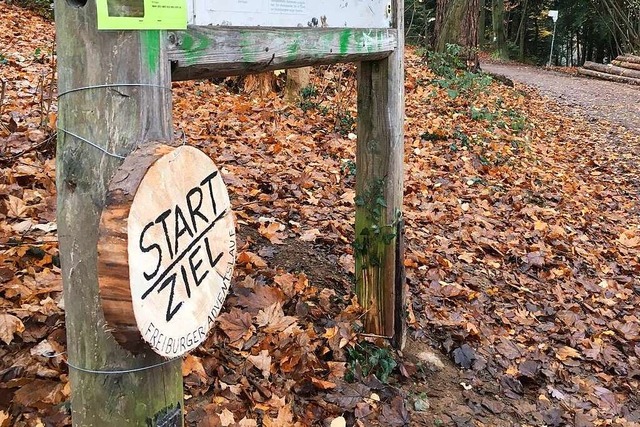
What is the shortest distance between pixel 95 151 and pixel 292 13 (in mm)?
1022

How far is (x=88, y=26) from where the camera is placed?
1.44m

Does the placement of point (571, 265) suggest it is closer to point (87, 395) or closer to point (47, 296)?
point (47, 296)

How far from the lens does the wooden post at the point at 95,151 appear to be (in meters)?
1.47

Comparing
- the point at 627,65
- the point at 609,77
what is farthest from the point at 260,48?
the point at 627,65

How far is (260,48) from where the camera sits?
2.04 m

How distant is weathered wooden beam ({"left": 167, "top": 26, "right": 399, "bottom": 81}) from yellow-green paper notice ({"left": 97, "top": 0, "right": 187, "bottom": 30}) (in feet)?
0.18

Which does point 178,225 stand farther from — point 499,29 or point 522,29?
point 522,29

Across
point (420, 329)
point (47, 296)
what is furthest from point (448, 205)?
point (47, 296)

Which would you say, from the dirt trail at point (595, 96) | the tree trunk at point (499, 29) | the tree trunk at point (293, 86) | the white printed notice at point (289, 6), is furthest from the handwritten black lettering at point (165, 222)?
the tree trunk at point (499, 29)

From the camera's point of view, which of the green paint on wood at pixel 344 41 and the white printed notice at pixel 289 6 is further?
the green paint on wood at pixel 344 41

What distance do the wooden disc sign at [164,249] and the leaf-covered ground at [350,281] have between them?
99 centimetres

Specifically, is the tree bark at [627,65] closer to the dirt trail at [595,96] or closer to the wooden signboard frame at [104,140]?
the dirt trail at [595,96]

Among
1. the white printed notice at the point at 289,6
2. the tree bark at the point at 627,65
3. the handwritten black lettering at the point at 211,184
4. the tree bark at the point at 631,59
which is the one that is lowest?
the handwritten black lettering at the point at 211,184

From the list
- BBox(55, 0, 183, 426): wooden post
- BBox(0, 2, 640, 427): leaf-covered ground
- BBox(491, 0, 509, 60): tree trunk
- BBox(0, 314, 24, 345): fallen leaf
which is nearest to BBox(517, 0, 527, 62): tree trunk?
BBox(491, 0, 509, 60): tree trunk
